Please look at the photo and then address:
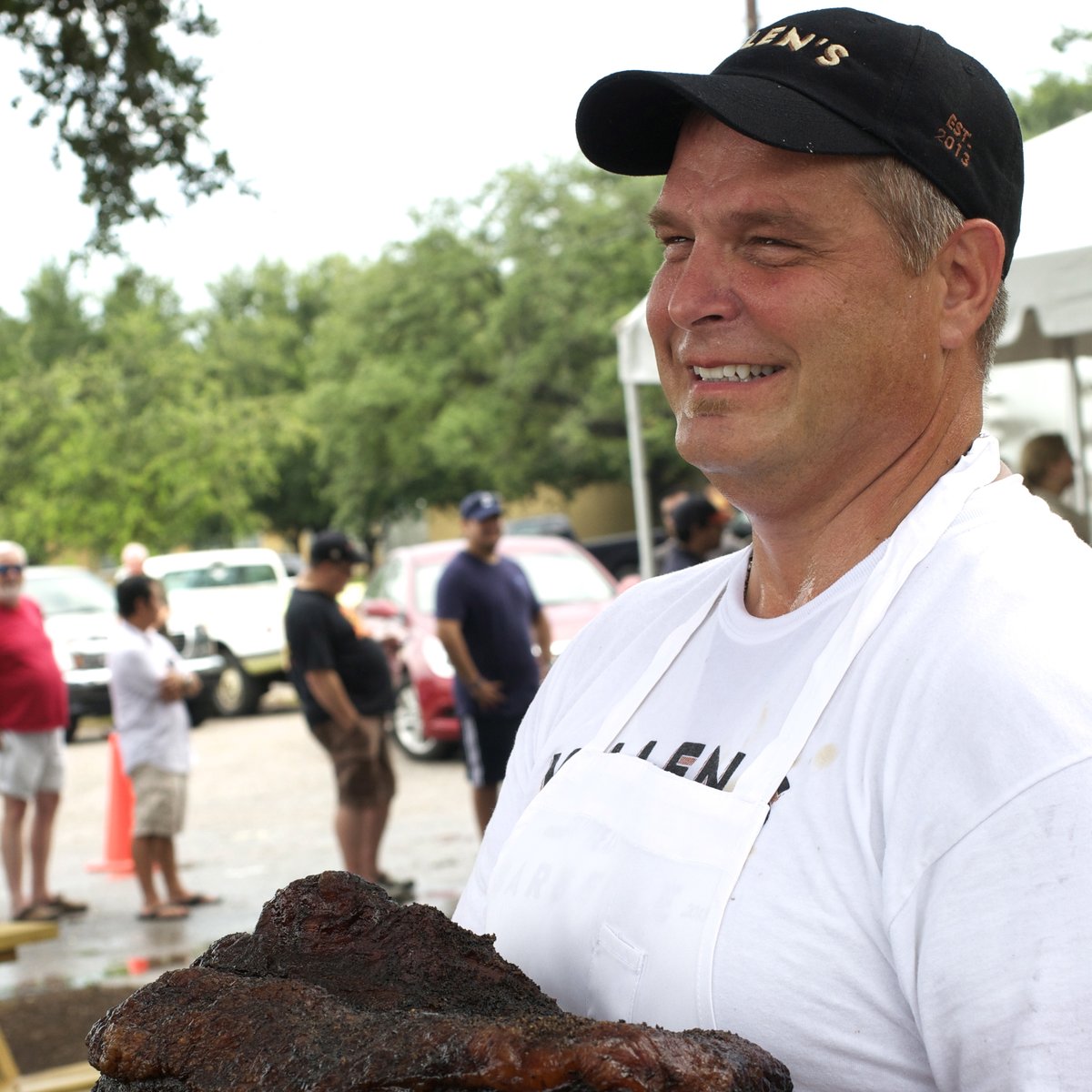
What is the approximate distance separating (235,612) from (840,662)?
16719 mm

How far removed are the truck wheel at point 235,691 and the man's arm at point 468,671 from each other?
9.89m

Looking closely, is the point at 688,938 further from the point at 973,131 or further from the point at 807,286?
the point at 973,131

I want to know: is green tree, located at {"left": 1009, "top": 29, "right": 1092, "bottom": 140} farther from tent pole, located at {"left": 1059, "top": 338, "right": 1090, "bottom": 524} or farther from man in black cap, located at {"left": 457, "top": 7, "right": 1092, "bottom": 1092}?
man in black cap, located at {"left": 457, "top": 7, "right": 1092, "bottom": 1092}

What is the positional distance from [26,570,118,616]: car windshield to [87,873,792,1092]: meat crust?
1566 cm

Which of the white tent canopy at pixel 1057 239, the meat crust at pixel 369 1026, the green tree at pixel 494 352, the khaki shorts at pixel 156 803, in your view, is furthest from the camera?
the green tree at pixel 494 352

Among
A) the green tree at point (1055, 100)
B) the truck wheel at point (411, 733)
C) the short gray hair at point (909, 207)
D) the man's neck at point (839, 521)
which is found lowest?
the truck wheel at point (411, 733)

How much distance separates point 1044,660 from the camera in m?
1.11

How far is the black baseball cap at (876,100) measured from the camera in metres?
1.30

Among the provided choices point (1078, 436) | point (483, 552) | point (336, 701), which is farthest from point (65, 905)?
point (1078, 436)

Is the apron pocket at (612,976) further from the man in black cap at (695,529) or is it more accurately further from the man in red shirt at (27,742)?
the man in red shirt at (27,742)

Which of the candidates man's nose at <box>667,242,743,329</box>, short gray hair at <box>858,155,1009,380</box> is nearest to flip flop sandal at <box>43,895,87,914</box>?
man's nose at <box>667,242,743,329</box>

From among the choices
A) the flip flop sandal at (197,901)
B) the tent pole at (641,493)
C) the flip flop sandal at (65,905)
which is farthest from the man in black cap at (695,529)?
the flip flop sandal at (65,905)

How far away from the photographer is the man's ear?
135 cm

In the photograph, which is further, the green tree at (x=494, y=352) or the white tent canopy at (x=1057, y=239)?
the green tree at (x=494, y=352)
